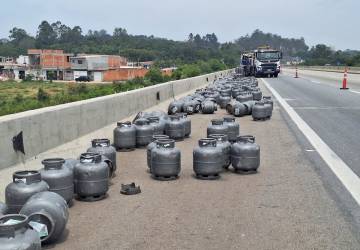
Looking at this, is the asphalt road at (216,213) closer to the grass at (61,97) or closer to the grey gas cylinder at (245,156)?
the grey gas cylinder at (245,156)

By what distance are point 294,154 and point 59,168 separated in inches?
203

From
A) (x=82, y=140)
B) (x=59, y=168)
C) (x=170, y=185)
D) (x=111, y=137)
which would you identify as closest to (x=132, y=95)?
(x=111, y=137)

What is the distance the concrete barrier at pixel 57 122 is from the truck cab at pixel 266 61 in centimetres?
4333

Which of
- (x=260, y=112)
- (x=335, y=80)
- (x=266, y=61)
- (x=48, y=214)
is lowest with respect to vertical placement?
(x=335, y=80)

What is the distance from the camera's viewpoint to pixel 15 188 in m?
5.90

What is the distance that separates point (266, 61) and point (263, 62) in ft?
1.13

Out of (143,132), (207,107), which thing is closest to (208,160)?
(143,132)

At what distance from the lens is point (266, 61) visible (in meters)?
58.4

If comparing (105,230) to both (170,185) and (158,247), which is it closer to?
(158,247)

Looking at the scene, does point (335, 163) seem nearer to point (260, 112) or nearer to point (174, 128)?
point (174, 128)

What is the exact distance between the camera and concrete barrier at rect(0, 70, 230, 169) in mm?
7441

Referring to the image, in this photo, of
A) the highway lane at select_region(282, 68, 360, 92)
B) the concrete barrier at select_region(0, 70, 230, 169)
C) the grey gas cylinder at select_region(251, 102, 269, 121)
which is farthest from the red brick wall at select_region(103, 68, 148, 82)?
the concrete barrier at select_region(0, 70, 230, 169)

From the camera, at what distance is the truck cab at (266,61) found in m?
57.2

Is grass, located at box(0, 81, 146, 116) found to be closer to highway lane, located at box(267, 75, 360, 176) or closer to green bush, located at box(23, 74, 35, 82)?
highway lane, located at box(267, 75, 360, 176)
